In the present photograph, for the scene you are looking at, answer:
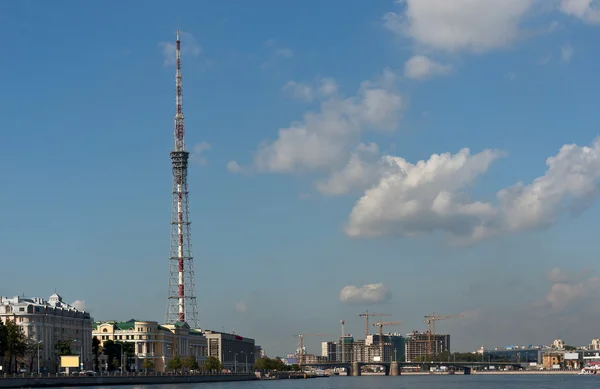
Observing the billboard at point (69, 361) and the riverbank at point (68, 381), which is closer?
the riverbank at point (68, 381)

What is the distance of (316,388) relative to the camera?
642ft

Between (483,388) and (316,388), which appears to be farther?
(316,388)

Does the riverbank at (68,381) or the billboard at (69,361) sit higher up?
the billboard at (69,361)

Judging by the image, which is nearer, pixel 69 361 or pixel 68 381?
pixel 68 381

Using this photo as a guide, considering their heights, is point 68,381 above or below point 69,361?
below

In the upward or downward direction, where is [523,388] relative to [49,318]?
downward

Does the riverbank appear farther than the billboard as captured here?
No

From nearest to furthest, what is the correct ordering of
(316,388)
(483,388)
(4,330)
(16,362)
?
(4,330)
(16,362)
(483,388)
(316,388)

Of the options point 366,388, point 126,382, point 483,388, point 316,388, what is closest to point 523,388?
point 483,388

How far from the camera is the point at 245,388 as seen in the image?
188250 millimetres

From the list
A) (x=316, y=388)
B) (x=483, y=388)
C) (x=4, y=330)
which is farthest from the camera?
(x=316, y=388)

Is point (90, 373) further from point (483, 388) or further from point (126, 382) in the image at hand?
point (483, 388)

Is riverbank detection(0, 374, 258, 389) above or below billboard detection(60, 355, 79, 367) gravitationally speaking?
below

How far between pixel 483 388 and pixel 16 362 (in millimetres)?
86117
